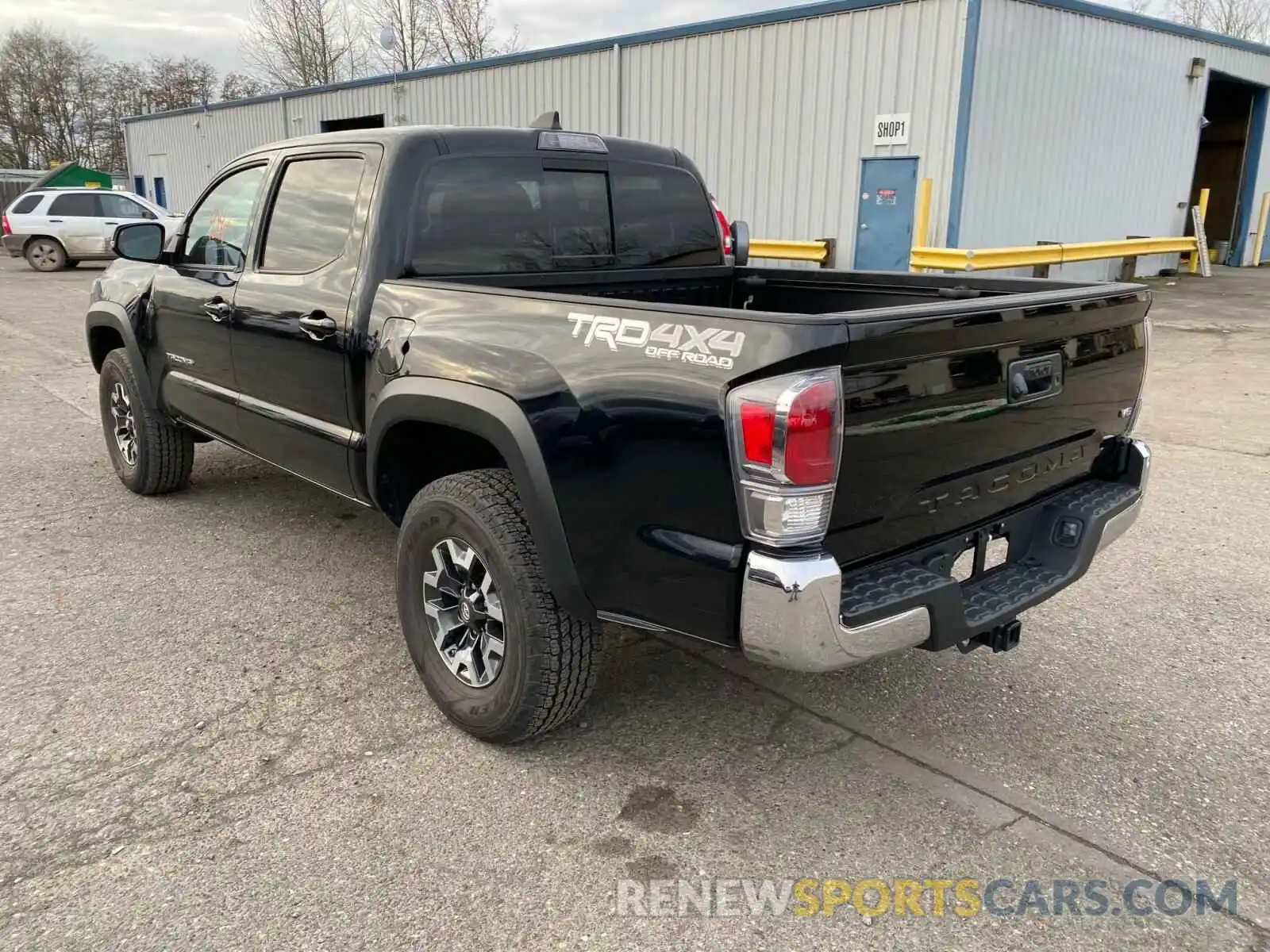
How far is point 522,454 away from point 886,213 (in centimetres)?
1200

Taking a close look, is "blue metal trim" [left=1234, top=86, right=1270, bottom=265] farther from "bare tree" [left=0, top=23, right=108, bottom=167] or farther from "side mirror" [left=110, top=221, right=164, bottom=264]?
"bare tree" [left=0, top=23, right=108, bottom=167]

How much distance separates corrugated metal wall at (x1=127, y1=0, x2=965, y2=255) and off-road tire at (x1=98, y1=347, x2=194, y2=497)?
10.5 m

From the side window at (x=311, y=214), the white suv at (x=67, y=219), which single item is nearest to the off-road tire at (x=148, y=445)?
the side window at (x=311, y=214)

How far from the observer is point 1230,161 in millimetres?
21500

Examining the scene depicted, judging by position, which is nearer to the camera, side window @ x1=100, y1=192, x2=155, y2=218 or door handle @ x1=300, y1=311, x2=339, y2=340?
door handle @ x1=300, y1=311, x2=339, y2=340

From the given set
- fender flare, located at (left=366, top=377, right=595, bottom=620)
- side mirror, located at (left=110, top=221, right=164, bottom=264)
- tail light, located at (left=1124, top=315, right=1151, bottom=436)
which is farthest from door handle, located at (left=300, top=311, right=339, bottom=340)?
tail light, located at (left=1124, top=315, right=1151, bottom=436)

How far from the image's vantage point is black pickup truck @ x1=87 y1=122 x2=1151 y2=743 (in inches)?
91.4

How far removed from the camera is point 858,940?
2291mm

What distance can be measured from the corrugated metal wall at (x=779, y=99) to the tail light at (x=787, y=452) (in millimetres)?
11685

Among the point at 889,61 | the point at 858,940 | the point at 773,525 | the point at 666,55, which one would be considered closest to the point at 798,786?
the point at 858,940

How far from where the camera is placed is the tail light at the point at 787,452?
2205 millimetres

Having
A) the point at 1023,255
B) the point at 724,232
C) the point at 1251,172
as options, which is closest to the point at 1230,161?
the point at 1251,172

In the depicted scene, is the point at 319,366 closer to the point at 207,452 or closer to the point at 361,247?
the point at 361,247

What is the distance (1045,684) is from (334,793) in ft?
8.07
